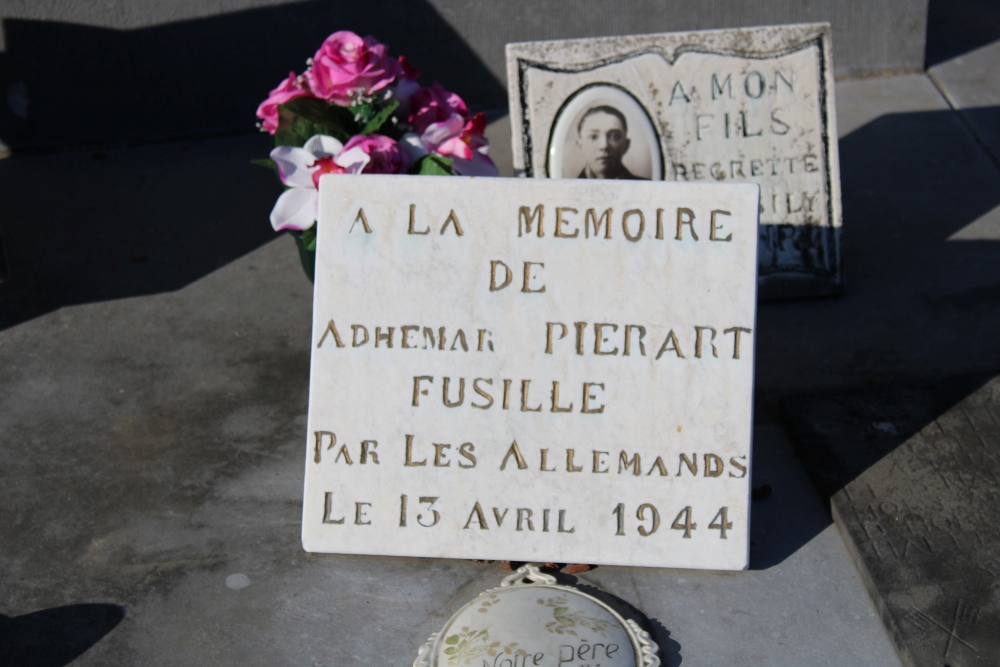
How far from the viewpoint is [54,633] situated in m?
2.44

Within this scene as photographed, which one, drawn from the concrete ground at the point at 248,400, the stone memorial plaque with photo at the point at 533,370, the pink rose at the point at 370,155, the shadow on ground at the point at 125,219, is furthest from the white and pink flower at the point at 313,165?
the shadow on ground at the point at 125,219

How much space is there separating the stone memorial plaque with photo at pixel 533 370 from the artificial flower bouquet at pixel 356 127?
1.74ft

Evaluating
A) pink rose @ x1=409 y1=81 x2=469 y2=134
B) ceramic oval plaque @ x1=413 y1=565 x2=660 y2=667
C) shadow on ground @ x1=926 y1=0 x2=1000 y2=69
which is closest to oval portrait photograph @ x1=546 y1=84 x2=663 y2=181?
pink rose @ x1=409 y1=81 x2=469 y2=134

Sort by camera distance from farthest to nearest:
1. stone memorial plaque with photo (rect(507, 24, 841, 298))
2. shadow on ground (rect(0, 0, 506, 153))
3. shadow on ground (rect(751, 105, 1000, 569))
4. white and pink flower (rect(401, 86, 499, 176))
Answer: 1. shadow on ground (rect(0, 0, 506, 153))
2. stone memorial plaque with photo (rect(507, 24, 841, 298))
3. white and pink flower (rect(401, 86, 499, 176))
4. shadow on ground (rect(751, 105, 1000, 569))

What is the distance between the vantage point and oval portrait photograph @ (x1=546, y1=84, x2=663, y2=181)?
145 inches

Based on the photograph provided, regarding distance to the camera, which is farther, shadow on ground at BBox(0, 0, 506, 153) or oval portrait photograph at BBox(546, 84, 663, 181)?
shadow on ground at BBox(0, 0, 506, 153)

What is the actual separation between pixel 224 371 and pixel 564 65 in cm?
155

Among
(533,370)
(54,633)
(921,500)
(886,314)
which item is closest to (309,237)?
(533,370)

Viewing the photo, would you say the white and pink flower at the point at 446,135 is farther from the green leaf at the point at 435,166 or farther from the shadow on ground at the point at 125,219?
the shadow on ground at the point at 125,219

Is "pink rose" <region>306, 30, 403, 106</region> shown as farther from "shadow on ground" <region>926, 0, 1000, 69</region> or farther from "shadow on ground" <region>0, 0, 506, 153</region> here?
"shadow on ground" <region>926, 0, 1000, 69</region>

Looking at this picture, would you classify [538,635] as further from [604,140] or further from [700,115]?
[700,115]

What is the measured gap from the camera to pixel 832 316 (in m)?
3.66

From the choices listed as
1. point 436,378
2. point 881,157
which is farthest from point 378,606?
point 881,157

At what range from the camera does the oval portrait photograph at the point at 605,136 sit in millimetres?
3695
